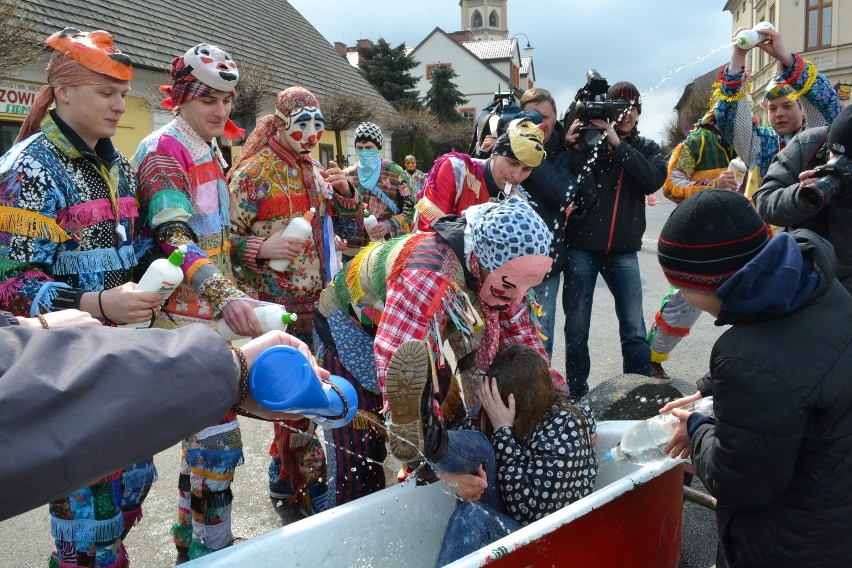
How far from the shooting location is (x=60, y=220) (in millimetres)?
2295

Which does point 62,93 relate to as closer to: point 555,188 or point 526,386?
point 526,386

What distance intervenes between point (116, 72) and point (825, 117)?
12.7ft

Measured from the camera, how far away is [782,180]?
340 cm

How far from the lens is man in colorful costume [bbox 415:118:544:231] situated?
11.1 feet

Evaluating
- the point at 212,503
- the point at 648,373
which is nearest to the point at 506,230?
the point at 212,503

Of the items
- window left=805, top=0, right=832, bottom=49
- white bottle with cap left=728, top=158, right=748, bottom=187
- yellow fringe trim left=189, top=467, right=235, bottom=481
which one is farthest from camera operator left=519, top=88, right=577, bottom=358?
window left=805, top=0, right=832, bottom=49

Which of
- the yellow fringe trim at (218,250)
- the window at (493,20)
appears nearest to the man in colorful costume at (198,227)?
the yellow fringe trim at (218,250)

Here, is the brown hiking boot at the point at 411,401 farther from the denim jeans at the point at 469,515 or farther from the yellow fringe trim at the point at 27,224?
the yellow fringe trim at the point at 27,224

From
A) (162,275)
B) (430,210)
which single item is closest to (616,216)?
(430,210)

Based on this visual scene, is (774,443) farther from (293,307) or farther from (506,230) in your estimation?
(293,307)

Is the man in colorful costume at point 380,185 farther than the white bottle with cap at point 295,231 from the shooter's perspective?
Yes

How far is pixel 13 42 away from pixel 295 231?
19.3 feet

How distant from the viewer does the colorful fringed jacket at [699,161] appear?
460cm

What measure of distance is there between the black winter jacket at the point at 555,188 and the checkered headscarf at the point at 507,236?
1.99 m
